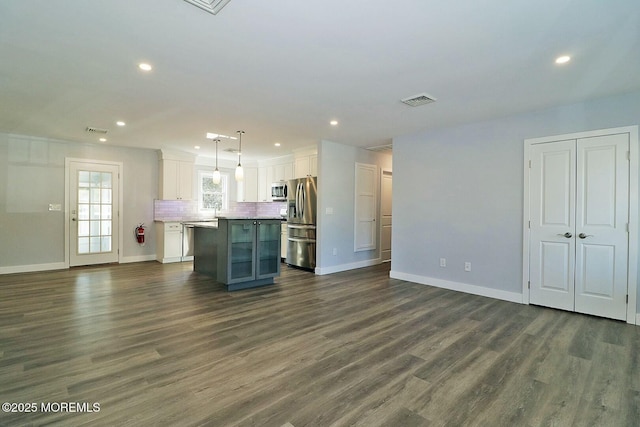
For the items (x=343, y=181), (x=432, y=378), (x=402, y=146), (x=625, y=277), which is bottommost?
(x=432, y=378)

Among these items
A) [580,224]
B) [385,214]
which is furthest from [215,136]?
[580,224]

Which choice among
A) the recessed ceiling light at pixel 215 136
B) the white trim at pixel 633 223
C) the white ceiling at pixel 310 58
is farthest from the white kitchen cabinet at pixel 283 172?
the white trim at pixel 633 223

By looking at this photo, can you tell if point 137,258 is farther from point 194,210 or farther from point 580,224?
point 580,224

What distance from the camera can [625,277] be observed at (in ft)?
11.3

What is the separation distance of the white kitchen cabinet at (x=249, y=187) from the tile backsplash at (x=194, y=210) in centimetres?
31

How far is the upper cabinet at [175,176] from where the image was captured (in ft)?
23.3

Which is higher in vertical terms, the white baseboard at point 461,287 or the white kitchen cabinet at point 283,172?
the white kitchen cabinet at point 283,172

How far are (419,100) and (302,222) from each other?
133 inches

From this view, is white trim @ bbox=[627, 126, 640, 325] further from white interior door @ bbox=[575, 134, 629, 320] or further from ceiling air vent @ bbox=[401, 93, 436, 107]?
ceiling air vent @ bbox=[401, 93, 436, 107]

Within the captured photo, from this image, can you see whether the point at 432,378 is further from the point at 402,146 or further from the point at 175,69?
the point at 402,146

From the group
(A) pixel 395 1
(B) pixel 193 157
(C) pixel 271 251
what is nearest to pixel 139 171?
(B) pixel 193 157

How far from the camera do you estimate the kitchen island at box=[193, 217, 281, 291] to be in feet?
15.0

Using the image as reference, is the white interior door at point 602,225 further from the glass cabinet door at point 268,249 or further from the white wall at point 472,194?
the glass cabinet door at point 268,249

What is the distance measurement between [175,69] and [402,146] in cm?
384
